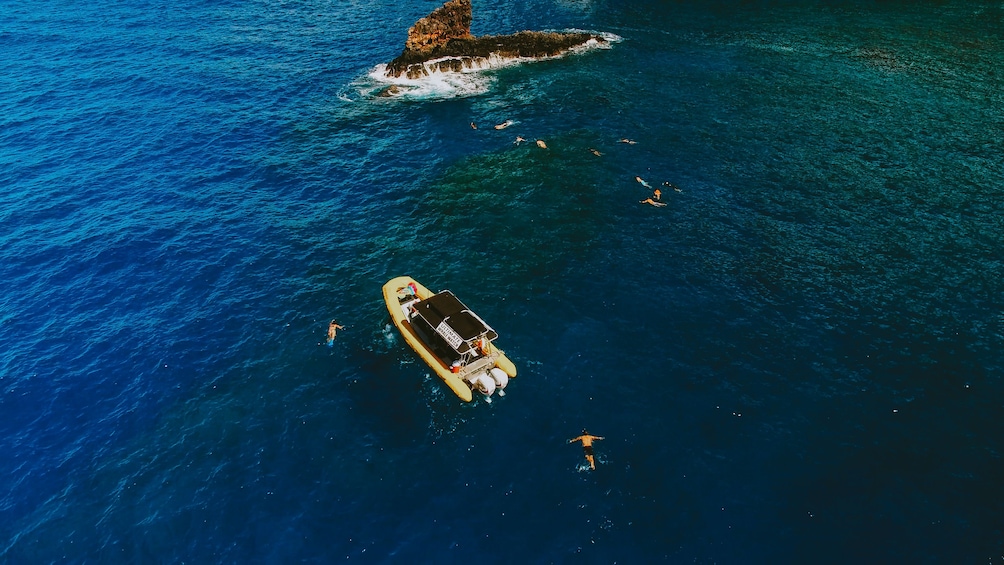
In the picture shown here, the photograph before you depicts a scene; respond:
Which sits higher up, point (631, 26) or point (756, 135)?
point (631, 26)

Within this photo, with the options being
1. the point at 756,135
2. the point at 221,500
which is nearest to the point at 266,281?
the point at 221,500

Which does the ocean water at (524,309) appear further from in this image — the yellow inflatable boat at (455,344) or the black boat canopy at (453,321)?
the black boat canopy at (453,321)

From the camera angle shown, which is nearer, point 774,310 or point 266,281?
point 774,310

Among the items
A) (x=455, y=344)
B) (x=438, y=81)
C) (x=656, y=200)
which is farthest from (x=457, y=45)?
(x=455, y=344)

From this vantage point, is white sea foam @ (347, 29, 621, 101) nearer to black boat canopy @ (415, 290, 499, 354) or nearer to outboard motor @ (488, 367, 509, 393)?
black boat canopy @ (415, 290, 499, 354)

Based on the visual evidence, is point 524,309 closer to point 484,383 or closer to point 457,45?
point 484,383

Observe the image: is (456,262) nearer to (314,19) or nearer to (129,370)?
(129,370)

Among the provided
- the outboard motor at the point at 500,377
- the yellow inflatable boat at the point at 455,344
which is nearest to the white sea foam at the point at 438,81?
the yellow inflatable boat at the point at 455,344

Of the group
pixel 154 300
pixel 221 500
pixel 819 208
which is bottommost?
pixel 221 500
